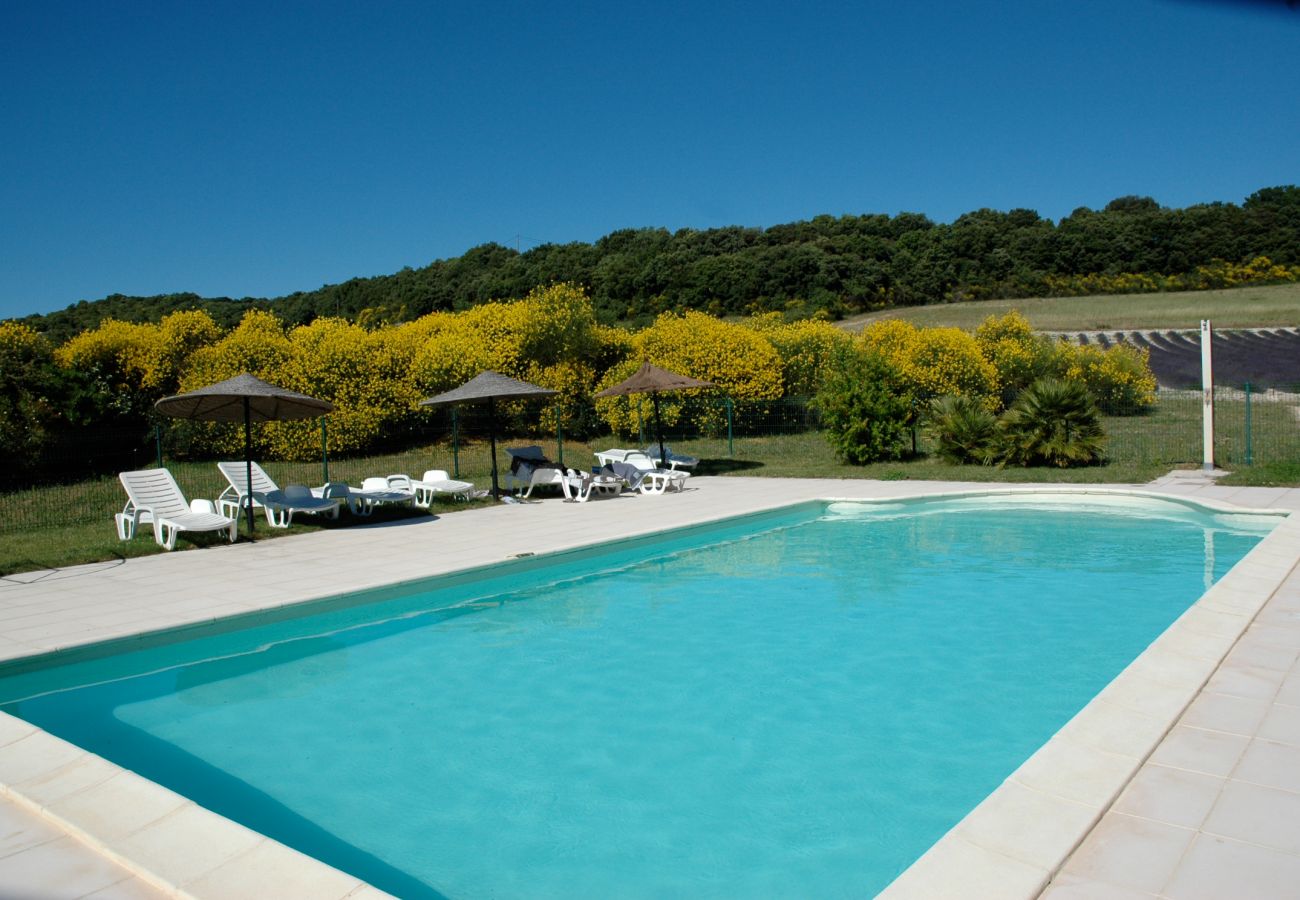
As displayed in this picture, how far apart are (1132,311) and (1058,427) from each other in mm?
36594

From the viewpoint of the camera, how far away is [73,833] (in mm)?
3357

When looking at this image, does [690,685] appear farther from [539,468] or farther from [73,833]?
[539,468]

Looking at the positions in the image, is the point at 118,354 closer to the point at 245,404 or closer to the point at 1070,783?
the point at 245,404

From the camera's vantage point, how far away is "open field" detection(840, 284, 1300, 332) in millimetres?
41094

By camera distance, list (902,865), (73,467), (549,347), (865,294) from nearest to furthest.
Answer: (902,865) → (73,467) → (549,347) → (865,294)

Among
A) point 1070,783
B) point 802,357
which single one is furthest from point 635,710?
point 802,357

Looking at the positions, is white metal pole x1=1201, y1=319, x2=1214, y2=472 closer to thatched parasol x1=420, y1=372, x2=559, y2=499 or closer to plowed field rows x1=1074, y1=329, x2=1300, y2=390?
thatched parasol x1=420, y1=372, x2=559, y2=499

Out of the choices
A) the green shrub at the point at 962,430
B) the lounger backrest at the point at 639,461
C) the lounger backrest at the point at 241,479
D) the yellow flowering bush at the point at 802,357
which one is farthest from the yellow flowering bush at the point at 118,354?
the green shrub at the point at 962,430

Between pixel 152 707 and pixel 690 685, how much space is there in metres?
3.39

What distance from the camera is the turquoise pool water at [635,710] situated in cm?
389

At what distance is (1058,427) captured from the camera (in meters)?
14.8

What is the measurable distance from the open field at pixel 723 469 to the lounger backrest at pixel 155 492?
15.6 inches

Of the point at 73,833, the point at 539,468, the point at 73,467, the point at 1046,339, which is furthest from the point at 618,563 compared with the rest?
the point at 1046,339

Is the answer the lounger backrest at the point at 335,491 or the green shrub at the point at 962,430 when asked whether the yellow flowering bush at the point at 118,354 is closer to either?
the lounger backrest at the point at 335,491
